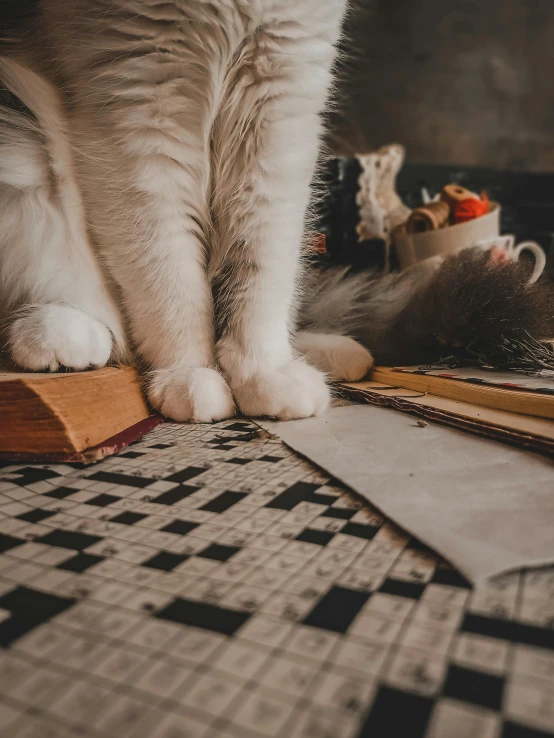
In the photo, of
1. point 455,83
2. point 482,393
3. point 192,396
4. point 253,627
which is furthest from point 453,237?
point 455,83

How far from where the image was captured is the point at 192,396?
0.75 m

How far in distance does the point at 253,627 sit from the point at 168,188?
2.30 feet

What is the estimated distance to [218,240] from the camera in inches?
36.6

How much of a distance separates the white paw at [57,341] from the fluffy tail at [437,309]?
1.74 ft

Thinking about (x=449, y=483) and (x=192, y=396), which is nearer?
Answer: (x=449, y=483)

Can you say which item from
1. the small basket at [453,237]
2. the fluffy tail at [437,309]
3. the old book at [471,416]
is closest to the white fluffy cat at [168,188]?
the old book at [471,416]

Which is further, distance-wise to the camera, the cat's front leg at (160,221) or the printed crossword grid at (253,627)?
the cat's front leg at (160,221)

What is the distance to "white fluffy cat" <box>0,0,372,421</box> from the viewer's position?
2.51 feet

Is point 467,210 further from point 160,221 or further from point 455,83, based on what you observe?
point 455,83

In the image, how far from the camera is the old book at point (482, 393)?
608 millimetres

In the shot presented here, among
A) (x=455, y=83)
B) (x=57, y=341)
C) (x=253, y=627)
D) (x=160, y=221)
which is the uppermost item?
(x=455, y=83)

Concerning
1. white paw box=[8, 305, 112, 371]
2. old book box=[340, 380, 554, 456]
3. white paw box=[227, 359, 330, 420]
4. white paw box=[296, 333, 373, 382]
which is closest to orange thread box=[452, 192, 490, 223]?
white paw box=[296, 333, 373, 382]

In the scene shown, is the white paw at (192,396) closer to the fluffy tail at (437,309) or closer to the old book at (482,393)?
the old book at (482,393)

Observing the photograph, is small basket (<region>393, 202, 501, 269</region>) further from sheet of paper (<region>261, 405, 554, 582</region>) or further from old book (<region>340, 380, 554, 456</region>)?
sheet of paper (<region>261, 405, 554, 582</region>)
